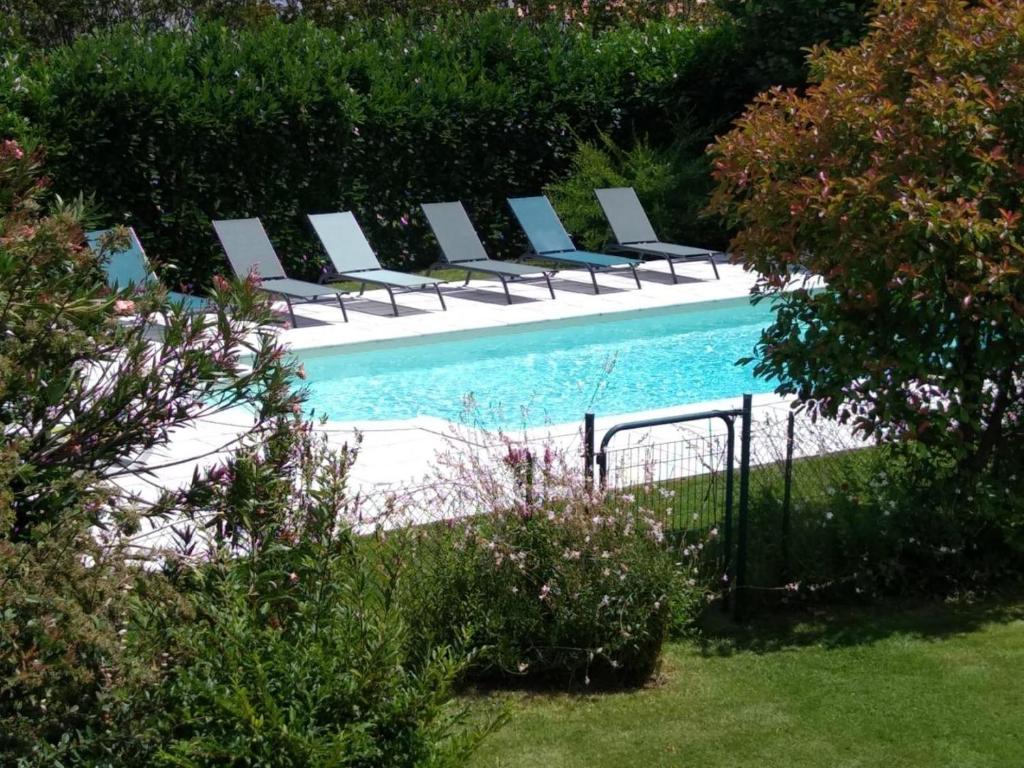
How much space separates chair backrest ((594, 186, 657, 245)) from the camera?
17.2 m

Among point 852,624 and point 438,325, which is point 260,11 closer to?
point 438,325

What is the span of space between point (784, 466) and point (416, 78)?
492 inches

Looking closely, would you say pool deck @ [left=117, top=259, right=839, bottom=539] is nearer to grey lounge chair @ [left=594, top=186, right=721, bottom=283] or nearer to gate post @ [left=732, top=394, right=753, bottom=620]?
grey lounge chair @ [left=594, top=186, right=721, bottom=283]

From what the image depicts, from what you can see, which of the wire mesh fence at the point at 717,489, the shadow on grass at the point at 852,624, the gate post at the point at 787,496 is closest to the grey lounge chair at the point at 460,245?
the wire mesh fence at the point at 717,489

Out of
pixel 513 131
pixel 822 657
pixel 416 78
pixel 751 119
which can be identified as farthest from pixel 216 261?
pixel 822 657

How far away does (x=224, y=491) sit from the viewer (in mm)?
3779

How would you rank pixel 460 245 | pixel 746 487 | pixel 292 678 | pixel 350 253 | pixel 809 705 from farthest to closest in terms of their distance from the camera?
1. pixel 460 245
2. pixel 350 253
3. pixel 746 487
4. pixel 809 705
5. pixel 292 678

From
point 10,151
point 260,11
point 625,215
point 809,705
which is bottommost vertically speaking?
point 809,705

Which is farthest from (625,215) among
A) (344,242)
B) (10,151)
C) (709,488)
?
(10,151)

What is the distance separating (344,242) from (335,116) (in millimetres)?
2174

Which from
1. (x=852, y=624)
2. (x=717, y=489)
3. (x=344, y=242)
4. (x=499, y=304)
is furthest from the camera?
(x=344, y=242)

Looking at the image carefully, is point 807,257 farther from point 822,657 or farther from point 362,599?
point 362,599

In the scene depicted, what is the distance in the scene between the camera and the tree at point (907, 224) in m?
5.60

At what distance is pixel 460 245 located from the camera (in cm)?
1589
